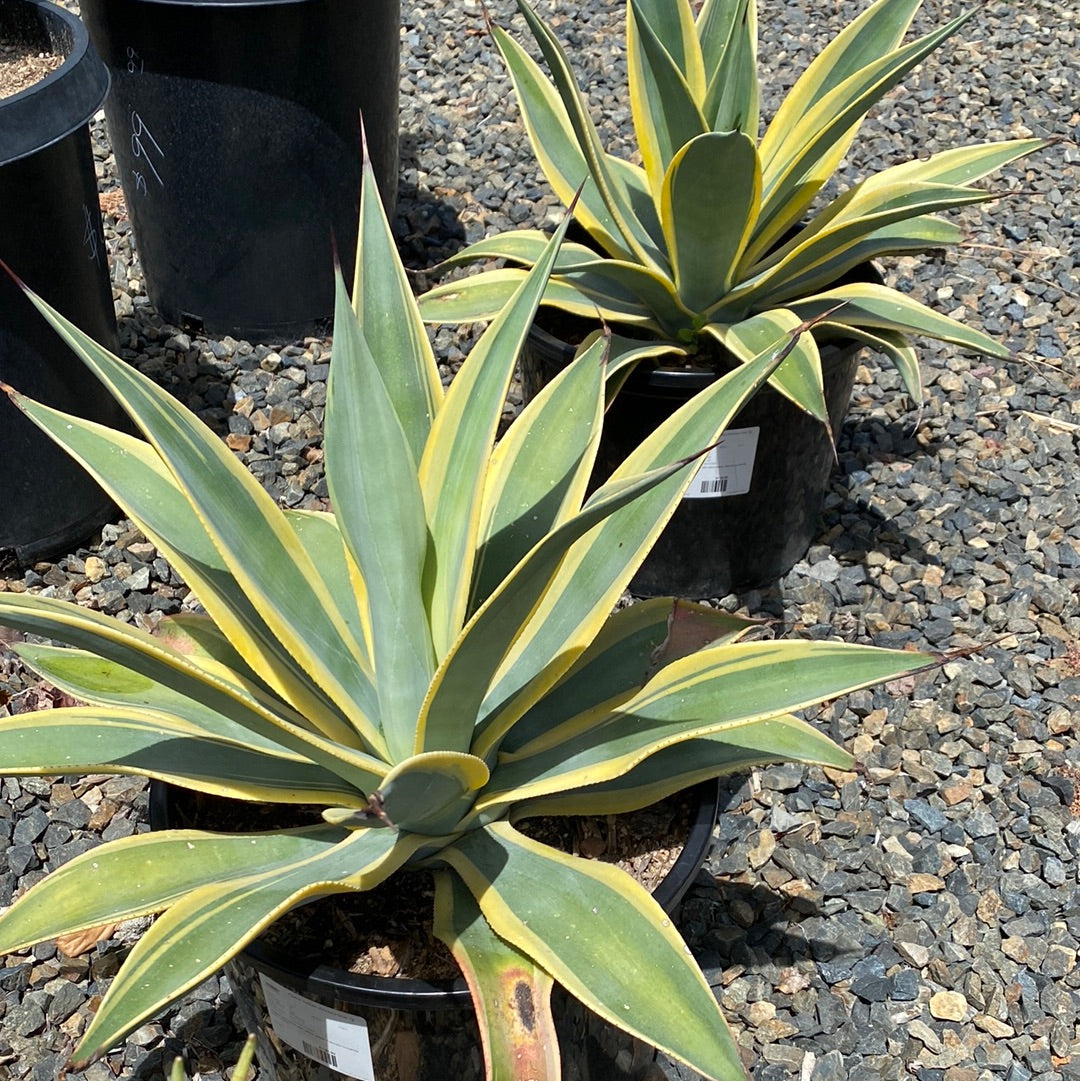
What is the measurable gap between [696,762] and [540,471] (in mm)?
343

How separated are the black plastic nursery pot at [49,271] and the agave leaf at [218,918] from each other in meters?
1.25

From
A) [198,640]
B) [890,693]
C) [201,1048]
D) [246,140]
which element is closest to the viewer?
[198,640]

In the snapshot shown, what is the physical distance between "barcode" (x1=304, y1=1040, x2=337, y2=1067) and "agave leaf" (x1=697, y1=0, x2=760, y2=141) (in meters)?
1.41

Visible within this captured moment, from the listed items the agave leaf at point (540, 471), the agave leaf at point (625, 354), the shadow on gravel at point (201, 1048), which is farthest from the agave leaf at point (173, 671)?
the agave leaf at point (625, 354)

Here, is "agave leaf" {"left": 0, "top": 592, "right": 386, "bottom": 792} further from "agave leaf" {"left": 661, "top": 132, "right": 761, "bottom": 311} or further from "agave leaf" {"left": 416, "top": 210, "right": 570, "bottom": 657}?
"agave leaf" {"left": 661, "top": 132, "right": 761, "bottom": 311}

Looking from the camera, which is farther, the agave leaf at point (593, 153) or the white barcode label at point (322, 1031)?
the agave leaf at point (593, 153)

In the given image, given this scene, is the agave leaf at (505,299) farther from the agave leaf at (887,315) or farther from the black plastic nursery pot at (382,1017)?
the black plastic nursery pot at (382,1017)

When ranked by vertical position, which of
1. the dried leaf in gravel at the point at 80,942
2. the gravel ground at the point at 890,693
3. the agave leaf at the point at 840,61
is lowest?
the dried leaf in gravel at the point at 80,942

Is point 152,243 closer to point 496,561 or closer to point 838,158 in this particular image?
point 838,158

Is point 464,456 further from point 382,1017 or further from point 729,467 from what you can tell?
point 729,467

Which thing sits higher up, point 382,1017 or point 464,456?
point 464,456

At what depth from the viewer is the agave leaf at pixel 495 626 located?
96 centimetres

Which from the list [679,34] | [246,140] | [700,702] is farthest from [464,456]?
[246,140]

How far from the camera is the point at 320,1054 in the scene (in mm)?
1286
